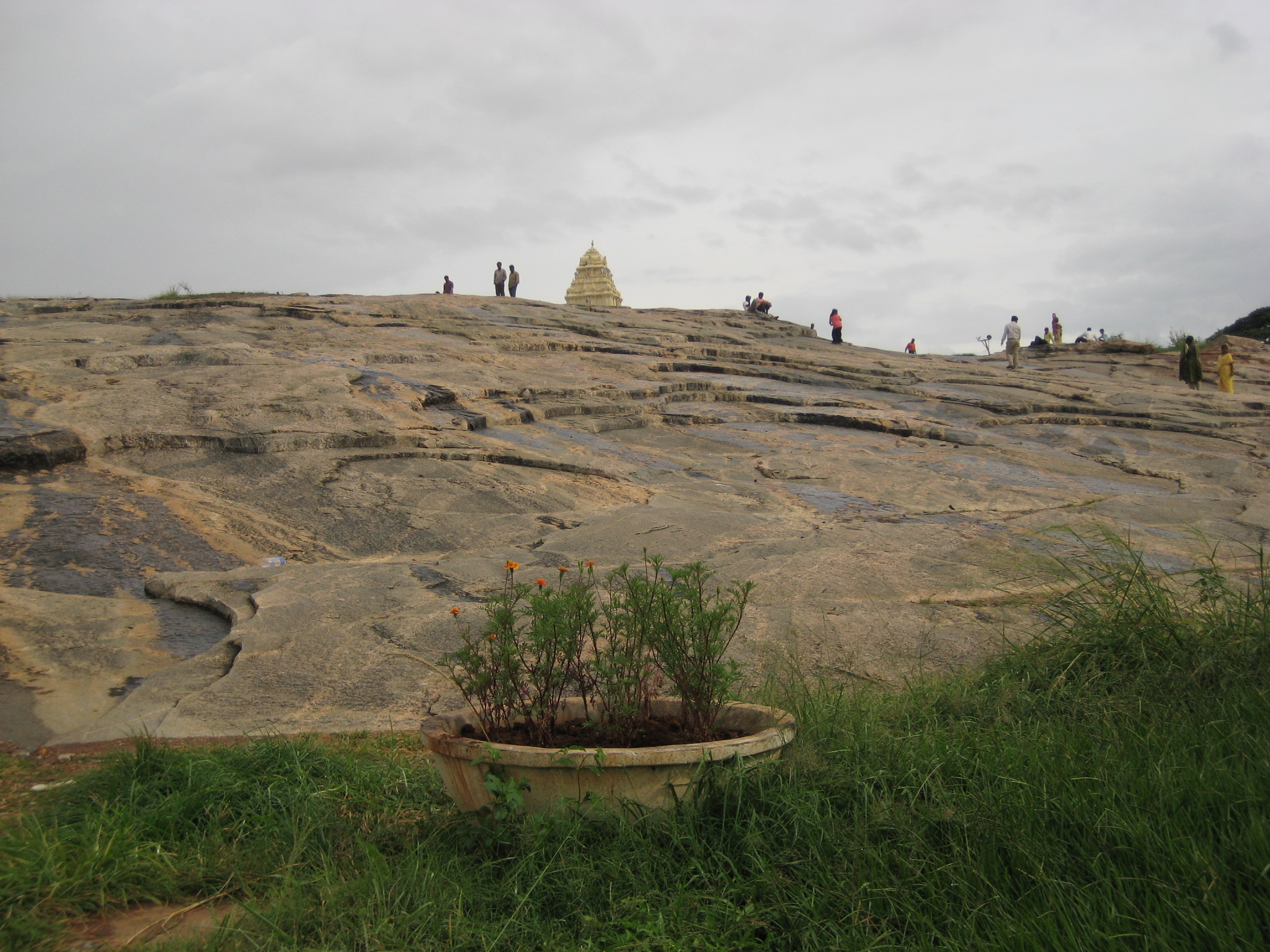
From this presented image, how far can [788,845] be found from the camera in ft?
8.77

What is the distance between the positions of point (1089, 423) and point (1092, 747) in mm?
12605

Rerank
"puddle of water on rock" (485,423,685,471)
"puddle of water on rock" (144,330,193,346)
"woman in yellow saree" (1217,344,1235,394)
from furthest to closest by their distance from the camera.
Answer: "woman in yellow saree" (1217,344,1235,394)
"puddle of water on rock" (144,330,193,346)
"puddle of water on rock" (485,423,685,471)

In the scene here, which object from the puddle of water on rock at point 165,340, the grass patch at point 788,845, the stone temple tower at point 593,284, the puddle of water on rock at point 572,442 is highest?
the stone temple tower at point 593,284

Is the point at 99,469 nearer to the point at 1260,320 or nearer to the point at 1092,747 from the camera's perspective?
the point at 1092,747

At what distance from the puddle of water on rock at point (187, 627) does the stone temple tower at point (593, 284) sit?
34.2 meters

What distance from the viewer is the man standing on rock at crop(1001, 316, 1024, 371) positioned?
73.8 feet

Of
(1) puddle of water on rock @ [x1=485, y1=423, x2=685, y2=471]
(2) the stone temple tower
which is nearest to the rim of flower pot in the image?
(1) puddle of water on rock @ [x1=485, y1=423, x2=685, y2=471]

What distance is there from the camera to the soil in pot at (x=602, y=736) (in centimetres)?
299

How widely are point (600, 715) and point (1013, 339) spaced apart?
21914mm

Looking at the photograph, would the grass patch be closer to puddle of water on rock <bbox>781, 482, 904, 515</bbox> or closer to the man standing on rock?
puddle of water on rock <bbox>781, 482, 904, 515</bbox>

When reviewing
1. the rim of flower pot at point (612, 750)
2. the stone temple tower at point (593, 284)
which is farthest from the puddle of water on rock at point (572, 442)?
the stone temple tower at point (593, 284)

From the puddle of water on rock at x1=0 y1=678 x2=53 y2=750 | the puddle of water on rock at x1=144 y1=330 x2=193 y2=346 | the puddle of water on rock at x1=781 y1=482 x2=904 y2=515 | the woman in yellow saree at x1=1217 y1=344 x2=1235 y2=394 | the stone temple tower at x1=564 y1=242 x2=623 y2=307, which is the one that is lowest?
the puddle of water on rock at x1=0 y1=678 x2=53 y2=750

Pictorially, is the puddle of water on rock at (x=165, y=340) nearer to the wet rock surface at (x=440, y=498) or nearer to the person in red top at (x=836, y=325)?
the wet rock surface at (x=440, y=498)

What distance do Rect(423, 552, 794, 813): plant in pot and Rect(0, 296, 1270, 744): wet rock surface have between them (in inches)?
42.9
